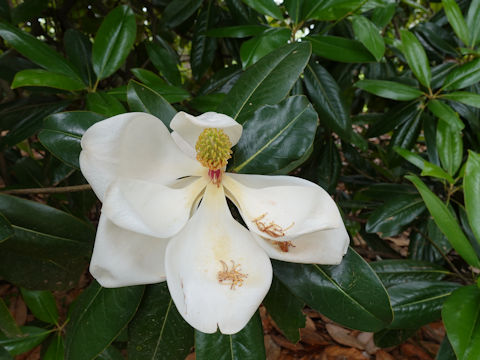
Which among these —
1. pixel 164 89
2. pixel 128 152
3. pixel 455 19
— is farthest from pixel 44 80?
pixel 455 19

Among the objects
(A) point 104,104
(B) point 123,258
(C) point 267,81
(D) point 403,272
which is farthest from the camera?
(D) point 403,272

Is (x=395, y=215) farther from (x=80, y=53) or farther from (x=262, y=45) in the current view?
(x=80, y=53)

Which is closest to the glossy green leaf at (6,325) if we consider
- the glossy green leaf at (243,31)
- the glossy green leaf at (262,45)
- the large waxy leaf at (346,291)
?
the large waxy leaf at (346,291)

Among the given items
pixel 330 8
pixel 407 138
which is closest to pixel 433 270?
pixel 407 138

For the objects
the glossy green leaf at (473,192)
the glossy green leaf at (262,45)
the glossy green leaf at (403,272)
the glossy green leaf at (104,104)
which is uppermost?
the glossy green leaf at (262,45)

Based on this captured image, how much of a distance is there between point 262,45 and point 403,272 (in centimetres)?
65

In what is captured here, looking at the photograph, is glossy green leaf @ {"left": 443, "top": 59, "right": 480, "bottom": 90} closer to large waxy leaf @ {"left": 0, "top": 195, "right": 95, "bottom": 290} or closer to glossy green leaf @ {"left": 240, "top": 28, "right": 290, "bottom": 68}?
glossy green leaf @ {"left": 240, "top": 28, "right": 290, "bottom": 68}

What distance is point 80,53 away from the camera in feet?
3.60

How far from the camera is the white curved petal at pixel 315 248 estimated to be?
1.81ft

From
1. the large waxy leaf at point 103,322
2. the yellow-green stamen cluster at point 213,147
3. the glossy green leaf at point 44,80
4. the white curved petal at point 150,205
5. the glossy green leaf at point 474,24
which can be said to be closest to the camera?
the white curved petal at point 150,205

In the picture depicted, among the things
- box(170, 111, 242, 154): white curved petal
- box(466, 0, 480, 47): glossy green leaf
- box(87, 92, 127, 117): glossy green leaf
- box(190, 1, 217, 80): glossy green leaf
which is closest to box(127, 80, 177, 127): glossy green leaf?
box(170, 111, 242, 154): white curved petal

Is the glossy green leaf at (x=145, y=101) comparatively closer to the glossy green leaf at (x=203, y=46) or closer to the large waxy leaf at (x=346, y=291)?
the large waxy leaf at (x=346, y=291)

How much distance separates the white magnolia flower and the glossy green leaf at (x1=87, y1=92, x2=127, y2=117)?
0.99 feet

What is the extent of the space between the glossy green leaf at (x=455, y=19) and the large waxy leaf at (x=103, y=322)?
3.47ft
